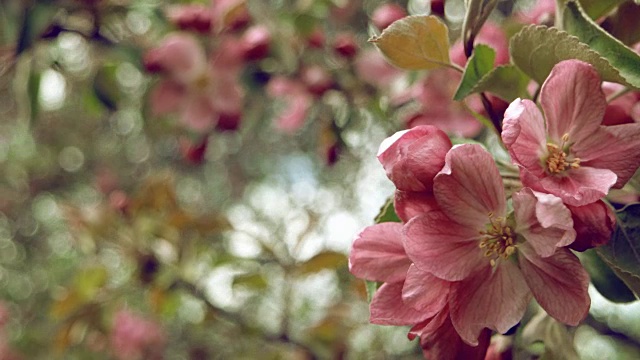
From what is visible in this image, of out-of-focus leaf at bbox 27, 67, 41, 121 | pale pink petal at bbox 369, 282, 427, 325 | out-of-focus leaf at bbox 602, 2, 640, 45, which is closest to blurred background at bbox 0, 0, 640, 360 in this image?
out-of-focus leaf at bbox 27, 67, 41, 121

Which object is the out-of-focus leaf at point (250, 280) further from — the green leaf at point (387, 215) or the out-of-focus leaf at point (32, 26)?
the green leaf at point (387, 215)

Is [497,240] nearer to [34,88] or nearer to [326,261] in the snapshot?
[326,261]

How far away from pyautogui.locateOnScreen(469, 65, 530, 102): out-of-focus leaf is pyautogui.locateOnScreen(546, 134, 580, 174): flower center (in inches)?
2.7

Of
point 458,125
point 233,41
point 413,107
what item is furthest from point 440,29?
point 233,41

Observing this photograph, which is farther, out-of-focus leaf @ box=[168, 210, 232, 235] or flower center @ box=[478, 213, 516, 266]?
out-of-focus leaf @ box=[168, 210, 232, 235]

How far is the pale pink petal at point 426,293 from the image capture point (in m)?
0.54

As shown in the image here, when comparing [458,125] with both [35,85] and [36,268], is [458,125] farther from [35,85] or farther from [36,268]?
[36,268]

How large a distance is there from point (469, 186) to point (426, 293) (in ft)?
0.28

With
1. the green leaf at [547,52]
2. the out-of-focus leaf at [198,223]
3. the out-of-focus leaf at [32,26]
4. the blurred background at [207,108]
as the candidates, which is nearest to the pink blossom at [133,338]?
the blurred background at [207,108]

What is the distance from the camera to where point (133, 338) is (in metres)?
2.24

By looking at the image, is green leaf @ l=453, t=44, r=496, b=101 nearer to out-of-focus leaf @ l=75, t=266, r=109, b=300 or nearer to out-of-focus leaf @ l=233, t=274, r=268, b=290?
out-of-focus leaf @ l=233, t=274, r=268, b=290

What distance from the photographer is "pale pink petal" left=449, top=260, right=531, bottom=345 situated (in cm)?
53

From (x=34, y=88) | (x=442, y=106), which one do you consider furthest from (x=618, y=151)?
(x=34, y=88)

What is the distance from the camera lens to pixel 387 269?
58 centimetres
